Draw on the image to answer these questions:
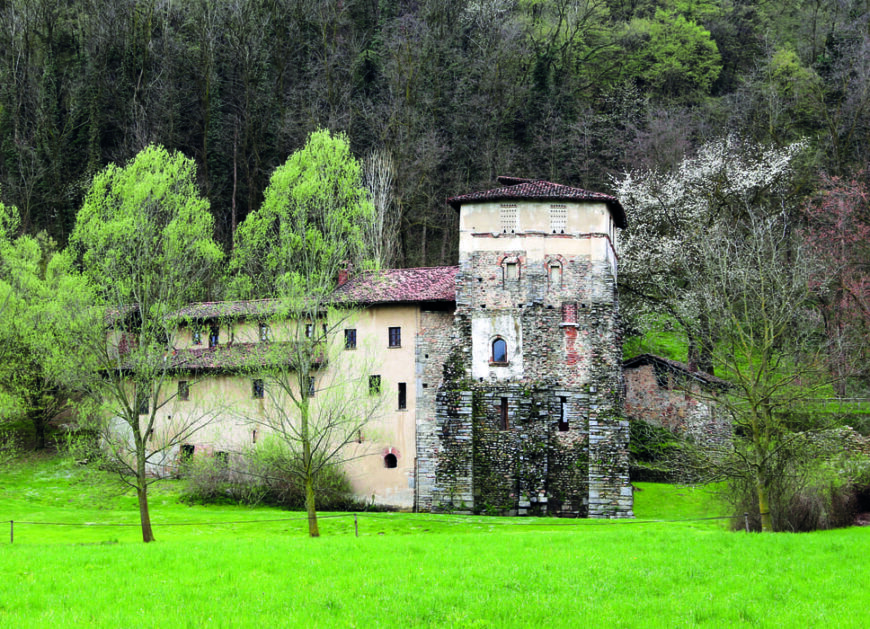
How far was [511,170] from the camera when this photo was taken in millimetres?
57438

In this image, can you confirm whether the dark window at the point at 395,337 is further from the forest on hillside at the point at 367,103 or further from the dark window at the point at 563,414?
the forest on hillside at the point at 367,103

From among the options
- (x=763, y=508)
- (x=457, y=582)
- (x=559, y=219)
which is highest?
(x=559, y=219)

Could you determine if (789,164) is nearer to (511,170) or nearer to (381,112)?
(511,170)

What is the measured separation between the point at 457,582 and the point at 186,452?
2764 centimetres

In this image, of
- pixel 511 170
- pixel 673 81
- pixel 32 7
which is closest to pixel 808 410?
pixel 511 170

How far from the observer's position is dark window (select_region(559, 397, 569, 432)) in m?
35.0

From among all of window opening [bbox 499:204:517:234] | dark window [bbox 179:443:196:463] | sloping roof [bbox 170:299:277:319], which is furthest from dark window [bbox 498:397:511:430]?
dark window [bbox 179:443:196:463]

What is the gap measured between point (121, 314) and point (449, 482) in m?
15.0

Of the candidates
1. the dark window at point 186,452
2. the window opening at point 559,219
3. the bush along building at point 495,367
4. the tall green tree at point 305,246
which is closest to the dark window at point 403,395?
the bush along building at point 495,367

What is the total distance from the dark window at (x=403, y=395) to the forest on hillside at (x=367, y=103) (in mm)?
16580

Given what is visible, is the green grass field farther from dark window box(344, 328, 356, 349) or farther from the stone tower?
dark window box(344, 328, 356, 349)

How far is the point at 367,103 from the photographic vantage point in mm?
58781

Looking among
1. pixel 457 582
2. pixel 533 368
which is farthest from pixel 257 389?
pixel 457 582

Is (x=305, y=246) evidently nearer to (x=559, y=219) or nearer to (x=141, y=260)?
(x=141, y=260)
